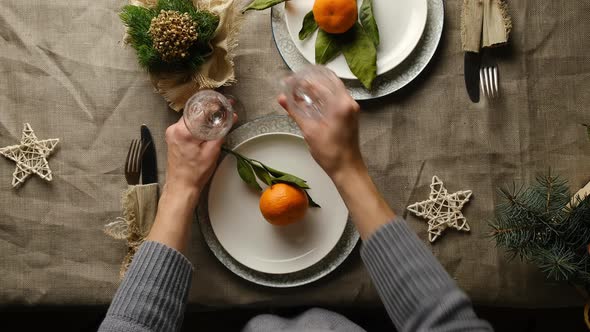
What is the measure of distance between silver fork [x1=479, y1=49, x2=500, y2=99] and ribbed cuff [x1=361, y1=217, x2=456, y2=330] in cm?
29

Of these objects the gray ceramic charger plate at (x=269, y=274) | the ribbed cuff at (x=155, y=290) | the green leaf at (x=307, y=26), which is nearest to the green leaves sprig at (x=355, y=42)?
the green leaf at (x=307, y=26)

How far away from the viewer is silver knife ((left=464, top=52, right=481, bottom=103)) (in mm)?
886

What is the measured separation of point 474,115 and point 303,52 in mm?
311

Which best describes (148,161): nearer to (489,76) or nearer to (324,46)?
(324,46)

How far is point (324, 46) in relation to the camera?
2.85 feet

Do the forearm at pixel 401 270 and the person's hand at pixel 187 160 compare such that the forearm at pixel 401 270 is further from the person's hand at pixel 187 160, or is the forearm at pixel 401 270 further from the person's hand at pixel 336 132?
the person's hand at pixel 187 160

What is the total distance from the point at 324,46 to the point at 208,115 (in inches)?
8.8

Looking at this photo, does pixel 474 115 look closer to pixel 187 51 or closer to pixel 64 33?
pixel 187 51

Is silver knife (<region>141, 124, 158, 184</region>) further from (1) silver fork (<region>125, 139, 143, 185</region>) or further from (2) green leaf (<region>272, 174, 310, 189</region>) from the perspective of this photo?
(2) green leaf (<region>272, 174, 310, 189</region>)

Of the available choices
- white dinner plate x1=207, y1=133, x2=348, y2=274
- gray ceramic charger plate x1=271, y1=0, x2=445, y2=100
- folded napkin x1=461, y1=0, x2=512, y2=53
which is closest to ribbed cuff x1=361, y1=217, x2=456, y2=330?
white dinner plate x1=207, y1=133, x2=348, y2=274

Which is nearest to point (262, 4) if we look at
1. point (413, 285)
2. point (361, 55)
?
point (361, 55)

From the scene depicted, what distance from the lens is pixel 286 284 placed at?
2.84ft

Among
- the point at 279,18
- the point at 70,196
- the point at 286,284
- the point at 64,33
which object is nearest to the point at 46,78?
the point at 64,33

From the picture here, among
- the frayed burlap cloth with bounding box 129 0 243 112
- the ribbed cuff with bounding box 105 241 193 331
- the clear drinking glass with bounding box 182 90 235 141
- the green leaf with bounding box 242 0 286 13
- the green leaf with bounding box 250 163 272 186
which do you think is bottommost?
the ribbed cuff with bounding box 105 241 193 331
